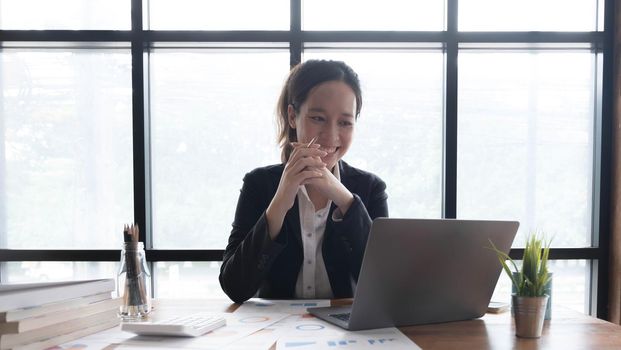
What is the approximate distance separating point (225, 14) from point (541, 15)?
1.96 meters

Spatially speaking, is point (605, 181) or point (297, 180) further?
point (605, 181)

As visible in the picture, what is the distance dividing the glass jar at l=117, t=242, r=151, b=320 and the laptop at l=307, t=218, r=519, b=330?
41cm

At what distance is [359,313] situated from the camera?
0.88 metres

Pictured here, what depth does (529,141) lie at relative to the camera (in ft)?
9.49

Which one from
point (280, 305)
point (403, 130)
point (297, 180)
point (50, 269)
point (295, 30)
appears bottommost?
point (50, 269)

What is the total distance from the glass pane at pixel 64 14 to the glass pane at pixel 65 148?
0.16 meters

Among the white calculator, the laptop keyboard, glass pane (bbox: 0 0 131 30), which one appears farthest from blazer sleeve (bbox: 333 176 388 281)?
glass pane (bbox: 0 0 131 30)

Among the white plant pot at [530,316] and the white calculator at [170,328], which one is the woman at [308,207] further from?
the white plant pot at [530,316]

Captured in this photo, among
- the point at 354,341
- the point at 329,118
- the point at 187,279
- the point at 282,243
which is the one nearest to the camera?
the point at 354,341

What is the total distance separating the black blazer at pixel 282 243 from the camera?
1.26 meters

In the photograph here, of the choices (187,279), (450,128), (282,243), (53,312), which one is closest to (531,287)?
(282,243)

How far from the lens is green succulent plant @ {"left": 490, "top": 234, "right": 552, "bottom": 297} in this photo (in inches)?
35.2

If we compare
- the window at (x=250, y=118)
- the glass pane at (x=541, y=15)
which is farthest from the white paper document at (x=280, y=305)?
the glass pane at (x=541, y=15)

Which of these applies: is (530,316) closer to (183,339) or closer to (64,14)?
(183,339)
